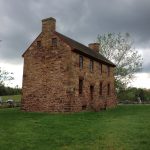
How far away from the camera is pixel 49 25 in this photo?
102ft

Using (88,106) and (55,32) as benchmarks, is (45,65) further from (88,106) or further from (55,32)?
(88,106)

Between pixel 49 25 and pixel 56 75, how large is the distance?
5.49m

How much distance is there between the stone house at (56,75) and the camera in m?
29.0

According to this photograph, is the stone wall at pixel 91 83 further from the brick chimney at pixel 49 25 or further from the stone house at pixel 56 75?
the brick chimney at pixel 49 25

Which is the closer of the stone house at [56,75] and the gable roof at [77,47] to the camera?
the stone house at [56,75]

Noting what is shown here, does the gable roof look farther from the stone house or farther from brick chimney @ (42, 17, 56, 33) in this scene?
brick chimney @ (42, 17, 56, 33)

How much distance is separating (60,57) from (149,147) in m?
18.1

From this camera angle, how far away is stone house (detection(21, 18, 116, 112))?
2897 cm

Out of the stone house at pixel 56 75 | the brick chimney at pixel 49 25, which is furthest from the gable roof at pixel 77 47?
the brick chimney at pixel 49 25

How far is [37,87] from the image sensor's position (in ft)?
101

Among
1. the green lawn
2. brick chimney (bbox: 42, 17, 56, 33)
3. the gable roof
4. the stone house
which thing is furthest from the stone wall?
the green lawn

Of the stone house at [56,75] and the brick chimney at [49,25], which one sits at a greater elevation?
the brick chimney at [49,25]

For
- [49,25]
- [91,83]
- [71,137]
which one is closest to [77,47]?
[49,25]

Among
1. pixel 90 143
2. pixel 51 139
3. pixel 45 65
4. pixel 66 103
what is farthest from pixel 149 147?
pixel 45 65
